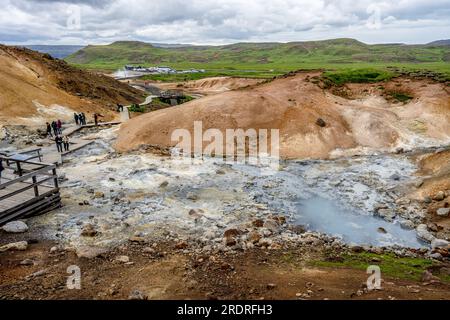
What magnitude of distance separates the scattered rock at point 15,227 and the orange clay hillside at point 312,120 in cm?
1470

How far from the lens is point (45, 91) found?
44.2 m

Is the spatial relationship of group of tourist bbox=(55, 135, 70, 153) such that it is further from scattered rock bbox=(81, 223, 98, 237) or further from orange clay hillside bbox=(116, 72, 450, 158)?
scattered rock bbox=(81, 223, 98, 237)

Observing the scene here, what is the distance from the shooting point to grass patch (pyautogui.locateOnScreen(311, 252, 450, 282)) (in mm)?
12312

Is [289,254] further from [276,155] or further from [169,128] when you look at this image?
[169,128]

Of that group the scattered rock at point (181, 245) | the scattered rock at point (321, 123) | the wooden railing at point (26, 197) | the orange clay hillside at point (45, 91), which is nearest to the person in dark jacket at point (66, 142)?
the orange clay hillside at point (45, 91)

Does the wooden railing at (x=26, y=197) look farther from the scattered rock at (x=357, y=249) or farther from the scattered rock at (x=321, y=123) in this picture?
the scattered rock at (x=321, y=123)

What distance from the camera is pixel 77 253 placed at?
13.2m

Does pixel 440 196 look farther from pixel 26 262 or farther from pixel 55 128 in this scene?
pixel 55 128

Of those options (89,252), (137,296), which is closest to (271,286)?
(137,296)

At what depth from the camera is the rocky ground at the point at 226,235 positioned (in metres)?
10.9

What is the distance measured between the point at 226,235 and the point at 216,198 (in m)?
4.84

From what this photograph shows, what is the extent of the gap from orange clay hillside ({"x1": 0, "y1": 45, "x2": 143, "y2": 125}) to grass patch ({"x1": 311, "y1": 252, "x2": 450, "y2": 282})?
33.4m

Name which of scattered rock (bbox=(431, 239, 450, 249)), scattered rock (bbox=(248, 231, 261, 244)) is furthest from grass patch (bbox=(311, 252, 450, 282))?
scattered rock (bbox=(248, 231, 261, 244))
